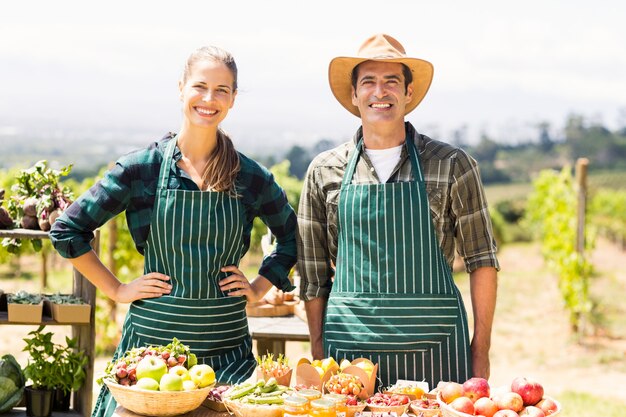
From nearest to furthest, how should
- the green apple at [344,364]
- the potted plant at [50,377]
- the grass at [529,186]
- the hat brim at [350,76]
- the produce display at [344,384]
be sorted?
the produce display at [344,384] → the green apple at [344,364] → the hat brim at [350,76] → the potted plant at [50,377] → the grass at [529,186]

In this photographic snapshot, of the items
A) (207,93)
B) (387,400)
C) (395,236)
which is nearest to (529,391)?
(387,400)

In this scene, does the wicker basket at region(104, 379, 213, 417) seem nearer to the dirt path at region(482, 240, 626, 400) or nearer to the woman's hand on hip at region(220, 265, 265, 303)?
the woman's hand on hip at region(220, 265, 265, 303)

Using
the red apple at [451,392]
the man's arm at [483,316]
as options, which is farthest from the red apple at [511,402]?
the man's arm at [483,316]

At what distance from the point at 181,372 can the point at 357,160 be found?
3.47ft

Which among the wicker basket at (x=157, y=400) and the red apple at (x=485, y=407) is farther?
the wicker basket at (x=157, y=400)

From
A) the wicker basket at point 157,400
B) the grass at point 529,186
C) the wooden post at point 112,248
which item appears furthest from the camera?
the grass at point 529,186

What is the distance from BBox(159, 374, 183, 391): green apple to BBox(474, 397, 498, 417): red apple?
897 mm

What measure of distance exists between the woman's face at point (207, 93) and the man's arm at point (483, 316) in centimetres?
115

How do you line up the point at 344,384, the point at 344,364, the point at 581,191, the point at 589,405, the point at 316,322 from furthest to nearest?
the point at 581,191, the point at 589,405, the point at 316,322, the point at 344,364, the point at 344,384

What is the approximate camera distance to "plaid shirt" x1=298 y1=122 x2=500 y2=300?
2912mm

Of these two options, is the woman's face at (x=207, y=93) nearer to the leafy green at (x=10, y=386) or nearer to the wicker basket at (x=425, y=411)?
the wicker basket at (x=425, y=411)

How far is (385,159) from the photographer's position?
9.77ft

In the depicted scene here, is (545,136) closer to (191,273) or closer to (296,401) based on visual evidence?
(191,273)

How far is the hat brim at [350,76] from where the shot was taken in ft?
9.81
